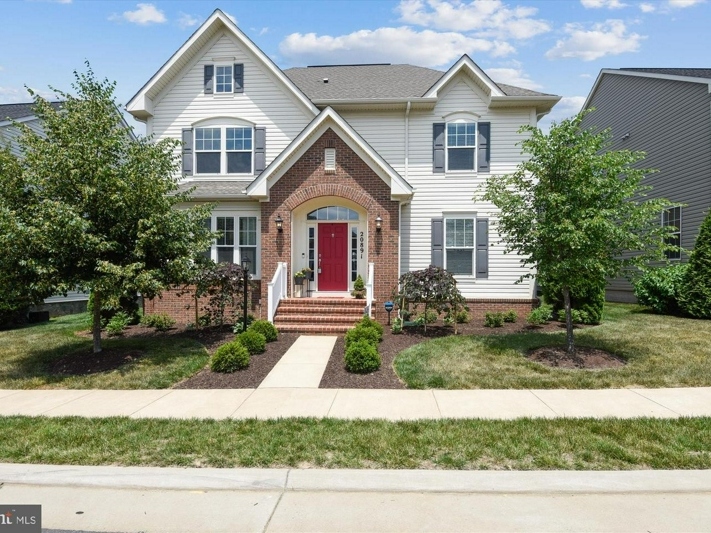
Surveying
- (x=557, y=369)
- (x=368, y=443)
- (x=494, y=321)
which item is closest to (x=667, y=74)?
(x=494, y=321)

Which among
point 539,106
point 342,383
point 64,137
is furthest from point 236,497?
point 539,106

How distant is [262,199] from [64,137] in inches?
206

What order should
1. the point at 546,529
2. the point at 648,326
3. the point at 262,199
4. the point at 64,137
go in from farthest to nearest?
the point at 262,199 < the point at 648,326 < the point at 64,137 < the point at 546,529

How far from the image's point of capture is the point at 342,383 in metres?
8.01

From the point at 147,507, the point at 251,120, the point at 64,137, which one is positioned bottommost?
the point at 147,507

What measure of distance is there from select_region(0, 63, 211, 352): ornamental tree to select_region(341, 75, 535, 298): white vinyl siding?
23.6 ft

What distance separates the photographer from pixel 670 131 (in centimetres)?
1714

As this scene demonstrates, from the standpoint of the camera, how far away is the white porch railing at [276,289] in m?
12.3

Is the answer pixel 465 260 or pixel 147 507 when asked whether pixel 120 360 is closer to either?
pixel 147 507

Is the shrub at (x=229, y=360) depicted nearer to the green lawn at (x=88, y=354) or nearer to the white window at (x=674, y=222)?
the green lawn at (x=88, y=354)

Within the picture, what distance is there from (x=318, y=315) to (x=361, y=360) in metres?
4.22

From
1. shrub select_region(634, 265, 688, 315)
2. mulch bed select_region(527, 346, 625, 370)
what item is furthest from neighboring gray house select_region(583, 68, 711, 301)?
mulch bed select_region(527, 346, 625, 370)

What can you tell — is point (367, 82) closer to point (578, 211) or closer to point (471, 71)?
point (471, 71)

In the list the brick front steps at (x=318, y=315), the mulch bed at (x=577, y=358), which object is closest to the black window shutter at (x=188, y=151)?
the brick front steps at (x=318, y=315)
